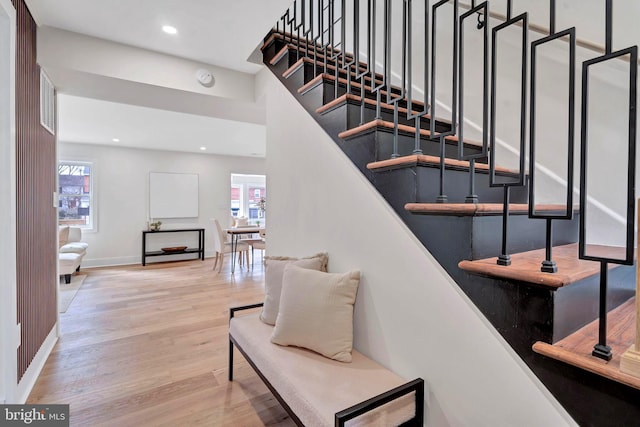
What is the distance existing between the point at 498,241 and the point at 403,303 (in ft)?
1.75

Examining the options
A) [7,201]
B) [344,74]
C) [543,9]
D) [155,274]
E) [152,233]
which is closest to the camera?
[7,201]

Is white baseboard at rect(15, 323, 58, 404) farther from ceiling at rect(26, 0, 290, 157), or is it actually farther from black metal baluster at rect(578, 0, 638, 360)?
black metal baluster at rect(578, 0, 638, 360)

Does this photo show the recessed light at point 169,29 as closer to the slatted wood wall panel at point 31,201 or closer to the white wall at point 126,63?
the white wall at point 126,63

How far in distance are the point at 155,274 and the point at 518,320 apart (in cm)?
595

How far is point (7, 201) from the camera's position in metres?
1.67

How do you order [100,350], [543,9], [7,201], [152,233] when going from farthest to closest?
[152,233] < [100,350] < [543,9] < [7,201]

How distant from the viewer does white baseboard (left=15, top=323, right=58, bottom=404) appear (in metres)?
1.91

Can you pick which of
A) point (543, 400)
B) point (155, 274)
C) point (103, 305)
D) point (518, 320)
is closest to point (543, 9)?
point (518, 320)

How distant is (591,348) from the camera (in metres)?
0.84

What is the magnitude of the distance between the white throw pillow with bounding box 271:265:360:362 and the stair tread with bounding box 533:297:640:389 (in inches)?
36.4

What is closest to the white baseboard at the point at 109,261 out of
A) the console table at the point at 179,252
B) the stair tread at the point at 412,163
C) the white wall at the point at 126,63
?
the console table at the point at 179,252

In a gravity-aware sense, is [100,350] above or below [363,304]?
below

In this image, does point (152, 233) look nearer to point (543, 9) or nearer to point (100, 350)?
point (100, 350)

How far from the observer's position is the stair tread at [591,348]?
0.74 meters
